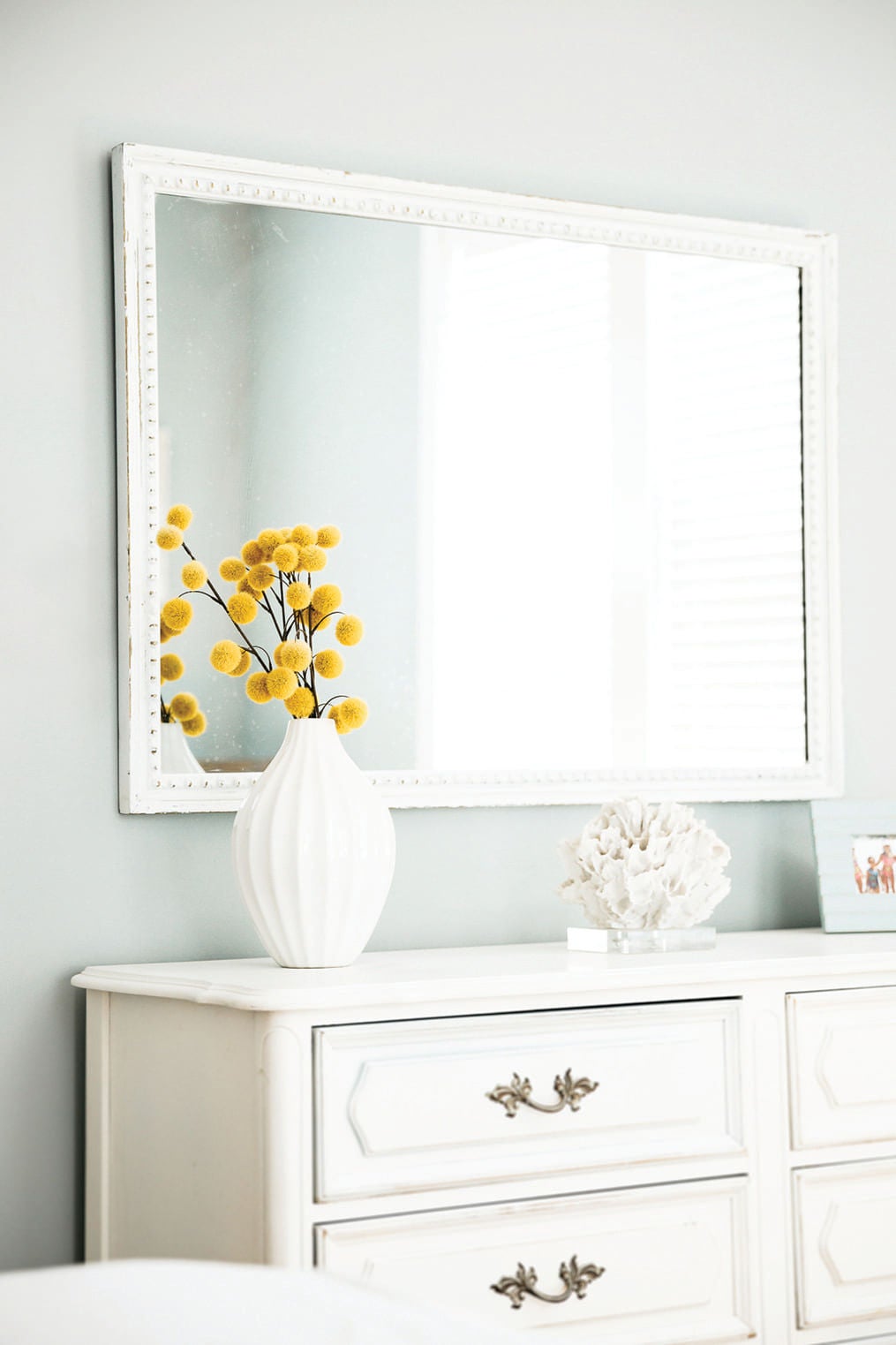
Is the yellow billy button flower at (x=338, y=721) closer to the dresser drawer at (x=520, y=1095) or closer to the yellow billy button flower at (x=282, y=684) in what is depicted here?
the yellow billy button flower at (x=282, y=684)

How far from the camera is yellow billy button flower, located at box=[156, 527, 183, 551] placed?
6.43 feet

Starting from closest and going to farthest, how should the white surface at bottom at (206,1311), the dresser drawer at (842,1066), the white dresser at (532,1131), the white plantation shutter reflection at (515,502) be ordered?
the white surface at bottom at (206,1311) → the white dresser at (532,1131) → the dresser drawer at (842,1066) → the white plantation shutter reflection at (515,502)

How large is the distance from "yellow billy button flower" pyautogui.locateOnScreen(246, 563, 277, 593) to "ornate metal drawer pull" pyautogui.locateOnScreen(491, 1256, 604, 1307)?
875mm

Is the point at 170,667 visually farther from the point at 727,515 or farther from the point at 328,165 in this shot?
the point at 727,515

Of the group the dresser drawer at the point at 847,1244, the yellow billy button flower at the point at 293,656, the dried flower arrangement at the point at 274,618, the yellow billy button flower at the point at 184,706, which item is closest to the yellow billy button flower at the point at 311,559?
the dried flower arrangement at the point at 274,618

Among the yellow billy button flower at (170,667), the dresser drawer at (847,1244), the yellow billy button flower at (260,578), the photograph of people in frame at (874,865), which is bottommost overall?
the dresser drawer at (847,1244)

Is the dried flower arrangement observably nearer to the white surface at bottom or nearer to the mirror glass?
the mirror glass

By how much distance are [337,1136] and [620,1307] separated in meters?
0.39

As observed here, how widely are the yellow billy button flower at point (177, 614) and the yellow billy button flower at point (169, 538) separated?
0.07m

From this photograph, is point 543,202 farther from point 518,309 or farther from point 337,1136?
point 337,1136

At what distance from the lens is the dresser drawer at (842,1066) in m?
1.85

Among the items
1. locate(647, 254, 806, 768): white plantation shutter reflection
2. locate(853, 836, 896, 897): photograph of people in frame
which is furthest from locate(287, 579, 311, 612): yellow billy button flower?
locate(853, 836, 896, 897): photograph of people in frame

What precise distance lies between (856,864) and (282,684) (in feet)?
2.89

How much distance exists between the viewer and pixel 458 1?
7.29 feet
